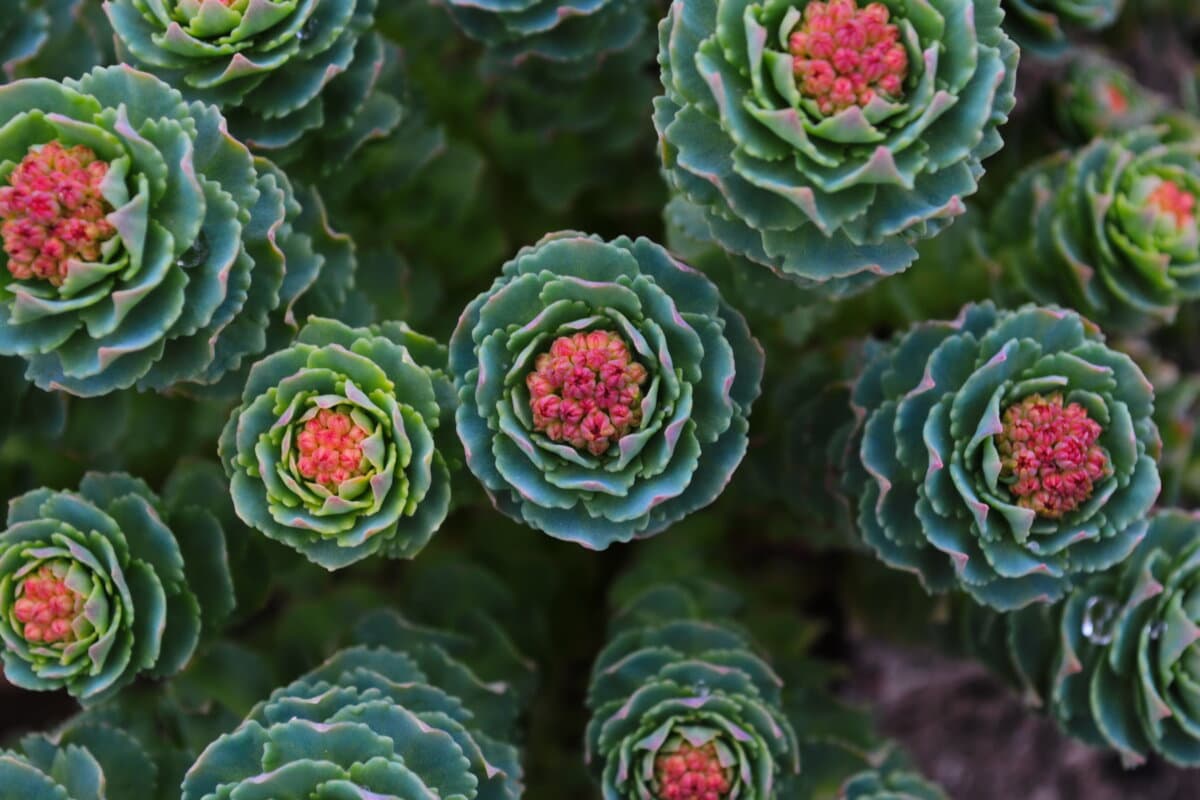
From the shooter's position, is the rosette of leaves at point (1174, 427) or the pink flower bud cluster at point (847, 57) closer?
the pink flower bud cluster at point (847, 57)

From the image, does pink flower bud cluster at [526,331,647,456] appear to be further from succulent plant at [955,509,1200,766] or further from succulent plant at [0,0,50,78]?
succulent plant at [0,0,50,78]

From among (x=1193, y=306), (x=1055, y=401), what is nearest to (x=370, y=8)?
(x=1055, y=401)

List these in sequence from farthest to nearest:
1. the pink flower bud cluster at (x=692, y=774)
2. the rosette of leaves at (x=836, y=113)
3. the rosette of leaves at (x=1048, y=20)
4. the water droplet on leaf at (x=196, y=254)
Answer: the rosette of leaves at (x=1048, y=20) → the pink flower bud cluster at (x=692, y=774) → the water droplet on leaf at (x=196, y=254) → the rosette of leaves at (x=836, y=113)

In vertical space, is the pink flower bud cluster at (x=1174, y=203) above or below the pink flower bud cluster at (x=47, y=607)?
above

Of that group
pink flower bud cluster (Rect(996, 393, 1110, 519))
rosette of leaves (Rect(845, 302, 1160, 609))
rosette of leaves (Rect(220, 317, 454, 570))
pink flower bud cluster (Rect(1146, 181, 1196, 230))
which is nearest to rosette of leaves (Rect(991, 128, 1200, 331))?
pink flower bud cluster (Rect(1146, 181, 1196, 230))

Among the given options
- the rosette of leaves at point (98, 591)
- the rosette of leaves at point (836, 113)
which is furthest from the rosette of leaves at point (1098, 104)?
the rosette of leaves at point (98, 591)

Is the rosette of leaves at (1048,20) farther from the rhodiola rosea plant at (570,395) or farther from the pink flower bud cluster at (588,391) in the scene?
the pink flower bud cluster at (588,391)

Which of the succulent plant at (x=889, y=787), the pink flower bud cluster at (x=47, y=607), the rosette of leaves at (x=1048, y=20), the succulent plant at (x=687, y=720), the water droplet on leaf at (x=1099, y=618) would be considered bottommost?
the succulent plant at (x=889, y=787)
